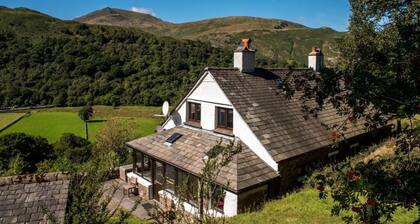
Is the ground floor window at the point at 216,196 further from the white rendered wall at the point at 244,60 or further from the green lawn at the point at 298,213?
the white rendered wall at the point at 244,60

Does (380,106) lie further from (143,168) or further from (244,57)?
(143,168)

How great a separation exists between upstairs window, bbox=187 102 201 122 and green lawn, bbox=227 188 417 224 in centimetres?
662

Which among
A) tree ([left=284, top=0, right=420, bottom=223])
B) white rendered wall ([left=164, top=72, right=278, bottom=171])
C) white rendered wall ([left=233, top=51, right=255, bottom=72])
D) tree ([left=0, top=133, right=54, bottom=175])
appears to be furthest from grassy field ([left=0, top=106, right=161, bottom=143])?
tree ([left=284, top=0, right=420, bottom=223])

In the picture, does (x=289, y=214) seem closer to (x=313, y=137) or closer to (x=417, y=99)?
(x=313, y=137)

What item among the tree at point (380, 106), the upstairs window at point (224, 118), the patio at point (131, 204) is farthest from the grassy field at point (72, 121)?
the tree at point (380, 106)

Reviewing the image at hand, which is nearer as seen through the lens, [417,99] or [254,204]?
[417,99]

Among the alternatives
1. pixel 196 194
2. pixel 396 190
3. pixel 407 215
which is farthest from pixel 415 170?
pixel 407 215

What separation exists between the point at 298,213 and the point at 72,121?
58.2 m

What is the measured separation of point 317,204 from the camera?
11875 millimetres

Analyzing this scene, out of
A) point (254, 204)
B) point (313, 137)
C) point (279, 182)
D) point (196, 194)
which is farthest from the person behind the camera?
point (313, 137)

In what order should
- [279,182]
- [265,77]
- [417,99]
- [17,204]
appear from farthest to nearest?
[265,77] < [279,182] < [17,204] < [417,99]

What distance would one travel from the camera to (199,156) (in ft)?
50.0

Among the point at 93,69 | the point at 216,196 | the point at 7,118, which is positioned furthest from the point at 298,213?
the point at 93,69

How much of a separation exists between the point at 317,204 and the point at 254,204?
2632 mm
